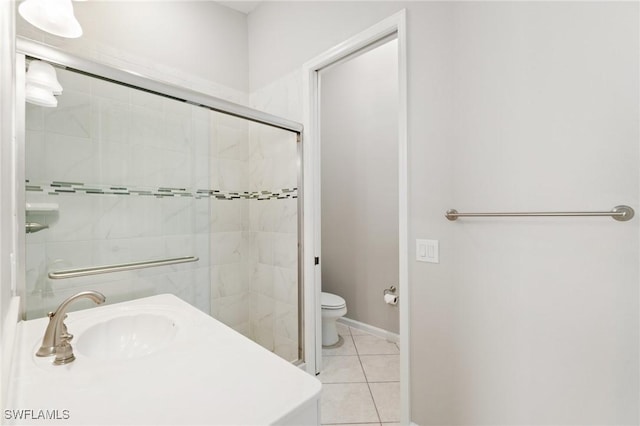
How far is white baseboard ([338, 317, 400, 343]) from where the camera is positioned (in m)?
2.55

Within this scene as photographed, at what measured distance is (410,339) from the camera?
1.43m

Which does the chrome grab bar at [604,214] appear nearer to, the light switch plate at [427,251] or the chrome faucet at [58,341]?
the light switch plate at [427,251]

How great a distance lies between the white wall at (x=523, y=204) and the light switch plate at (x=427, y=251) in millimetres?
41

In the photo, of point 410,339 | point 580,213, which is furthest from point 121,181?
A: point 580,213

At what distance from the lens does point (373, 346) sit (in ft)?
8.14

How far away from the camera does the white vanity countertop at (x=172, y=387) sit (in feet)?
2.02

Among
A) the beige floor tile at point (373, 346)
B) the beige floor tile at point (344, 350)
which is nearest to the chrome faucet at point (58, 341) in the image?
the beige floor tile at point (344, 350)

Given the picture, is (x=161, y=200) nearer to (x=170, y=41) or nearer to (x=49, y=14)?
(x=49, y=14)

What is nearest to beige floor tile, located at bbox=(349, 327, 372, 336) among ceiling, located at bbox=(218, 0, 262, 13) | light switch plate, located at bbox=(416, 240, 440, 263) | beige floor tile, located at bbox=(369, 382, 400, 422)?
beige floor tile, located at bbox=(369, 382, 400, 422)

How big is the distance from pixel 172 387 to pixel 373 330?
2.30 m

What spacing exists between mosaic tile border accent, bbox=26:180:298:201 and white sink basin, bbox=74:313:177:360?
68 cm

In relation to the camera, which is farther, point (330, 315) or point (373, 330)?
point (373, 330)

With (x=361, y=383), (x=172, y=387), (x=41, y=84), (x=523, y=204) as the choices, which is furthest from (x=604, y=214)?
(x=41, y=84)

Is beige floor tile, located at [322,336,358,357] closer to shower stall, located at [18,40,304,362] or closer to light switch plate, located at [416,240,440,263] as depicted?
shower stall, located at [18,40,304,362]
